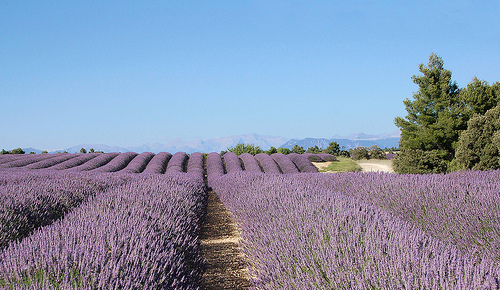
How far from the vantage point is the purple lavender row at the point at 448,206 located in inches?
130

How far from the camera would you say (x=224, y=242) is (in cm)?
427

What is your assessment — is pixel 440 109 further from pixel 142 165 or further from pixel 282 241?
pixel 282 241

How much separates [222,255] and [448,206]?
2.63 meters

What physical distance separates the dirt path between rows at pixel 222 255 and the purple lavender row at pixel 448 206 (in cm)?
193

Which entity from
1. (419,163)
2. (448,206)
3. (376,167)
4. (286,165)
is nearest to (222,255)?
(448,206)

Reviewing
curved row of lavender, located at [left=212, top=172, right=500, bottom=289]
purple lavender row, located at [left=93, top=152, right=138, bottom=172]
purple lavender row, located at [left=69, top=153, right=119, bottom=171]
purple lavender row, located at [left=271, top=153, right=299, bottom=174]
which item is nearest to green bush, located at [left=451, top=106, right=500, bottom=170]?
purple lavender row, located at [left=271, top=153, right=299, bottom=174]

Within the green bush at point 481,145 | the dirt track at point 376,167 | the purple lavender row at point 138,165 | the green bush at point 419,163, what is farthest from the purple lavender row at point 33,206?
the dirt track at point 376,167

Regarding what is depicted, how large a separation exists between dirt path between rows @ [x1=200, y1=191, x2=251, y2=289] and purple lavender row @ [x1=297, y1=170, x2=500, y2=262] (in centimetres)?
193

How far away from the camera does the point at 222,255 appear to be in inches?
148

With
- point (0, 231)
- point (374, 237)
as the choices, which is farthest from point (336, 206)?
point (0, 231)

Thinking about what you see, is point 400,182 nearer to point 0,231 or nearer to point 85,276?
point 85,276

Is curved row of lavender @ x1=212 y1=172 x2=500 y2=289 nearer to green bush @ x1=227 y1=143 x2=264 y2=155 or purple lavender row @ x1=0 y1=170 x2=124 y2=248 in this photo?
purple lavender row @ x1=0 y1=170 x2=124 y2=248

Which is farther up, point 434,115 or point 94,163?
point 434,115

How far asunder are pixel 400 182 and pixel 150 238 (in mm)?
4039
